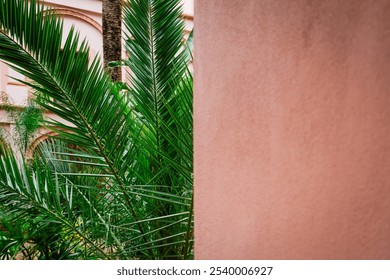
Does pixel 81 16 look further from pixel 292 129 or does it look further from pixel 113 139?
pixel 292 129

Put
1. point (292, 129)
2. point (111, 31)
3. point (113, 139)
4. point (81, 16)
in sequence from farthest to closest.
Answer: point (81, 16)
point (111, 31)
point (113, 139)
point (292, 129)

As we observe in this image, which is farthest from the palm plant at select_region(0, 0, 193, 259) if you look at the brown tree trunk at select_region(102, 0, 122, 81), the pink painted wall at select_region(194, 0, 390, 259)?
the brown tree trunk at select_region(102, 0, 122, 81)

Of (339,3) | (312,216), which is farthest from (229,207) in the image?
(339,3)

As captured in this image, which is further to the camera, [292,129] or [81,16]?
[81,16]

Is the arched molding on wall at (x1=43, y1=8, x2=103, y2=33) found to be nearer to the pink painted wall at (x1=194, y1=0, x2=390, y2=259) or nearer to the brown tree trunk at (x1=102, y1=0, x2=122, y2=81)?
the brown tree trunk at (x1=102, y1=0, x2=122, y2=81)

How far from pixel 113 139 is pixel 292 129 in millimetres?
1731

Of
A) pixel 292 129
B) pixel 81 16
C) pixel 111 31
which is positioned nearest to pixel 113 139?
pixel 292 129

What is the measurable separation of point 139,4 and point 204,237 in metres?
2.07

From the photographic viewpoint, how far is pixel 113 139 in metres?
2.67

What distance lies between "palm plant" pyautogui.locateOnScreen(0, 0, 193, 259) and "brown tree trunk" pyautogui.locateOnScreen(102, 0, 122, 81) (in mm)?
1766
